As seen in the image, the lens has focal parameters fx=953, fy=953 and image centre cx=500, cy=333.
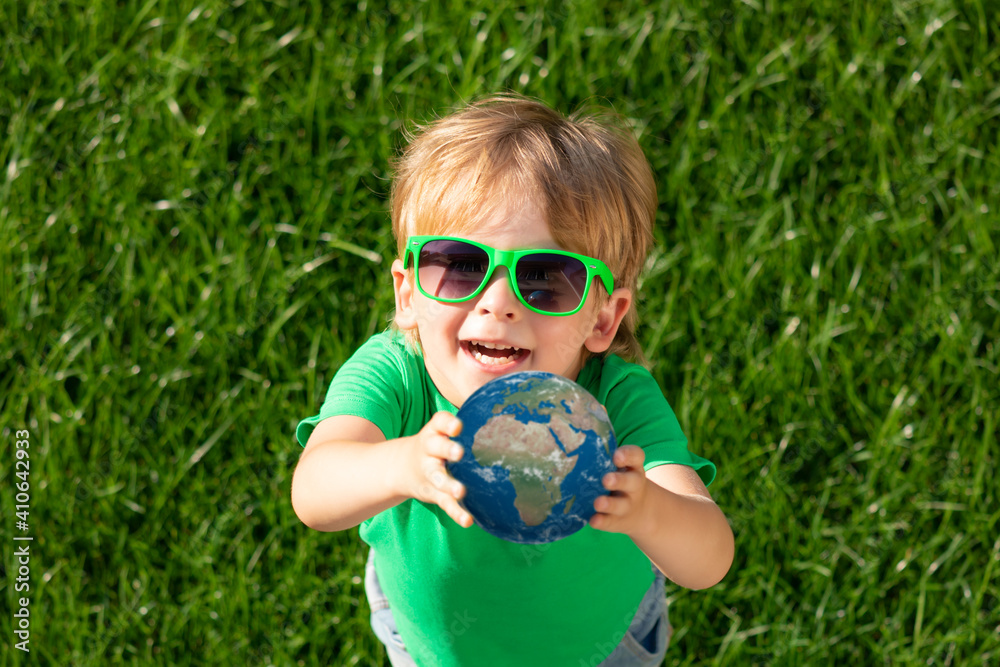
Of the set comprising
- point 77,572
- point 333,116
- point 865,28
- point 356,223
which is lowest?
point 77,572

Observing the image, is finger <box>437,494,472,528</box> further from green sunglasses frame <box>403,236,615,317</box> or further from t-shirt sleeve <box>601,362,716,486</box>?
t-shirt sleeve <box>601,362,716,486</box>

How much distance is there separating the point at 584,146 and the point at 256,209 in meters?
1.86

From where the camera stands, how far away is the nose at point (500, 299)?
1.90 m

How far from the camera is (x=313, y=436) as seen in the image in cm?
206

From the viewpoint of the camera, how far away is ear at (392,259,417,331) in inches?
84.5

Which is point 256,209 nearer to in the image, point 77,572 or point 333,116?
point 333,116

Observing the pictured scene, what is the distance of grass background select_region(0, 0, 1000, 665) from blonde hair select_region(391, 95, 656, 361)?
50.0 inches

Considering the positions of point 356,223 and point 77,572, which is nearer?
point 77,572

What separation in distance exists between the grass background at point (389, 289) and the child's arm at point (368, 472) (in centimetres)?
134

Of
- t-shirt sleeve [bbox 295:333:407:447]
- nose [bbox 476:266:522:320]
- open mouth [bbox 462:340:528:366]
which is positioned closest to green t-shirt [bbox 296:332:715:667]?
t-shirt sleeve [bbox 295:333:407:447]

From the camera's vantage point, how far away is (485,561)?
7.23 ft

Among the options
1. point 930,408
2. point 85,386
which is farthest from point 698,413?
point 85,386

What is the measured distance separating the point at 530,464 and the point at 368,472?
0.34 m

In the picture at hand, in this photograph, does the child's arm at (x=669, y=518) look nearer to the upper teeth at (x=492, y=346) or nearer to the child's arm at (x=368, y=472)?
the child's arm at (x=368, y=472)
